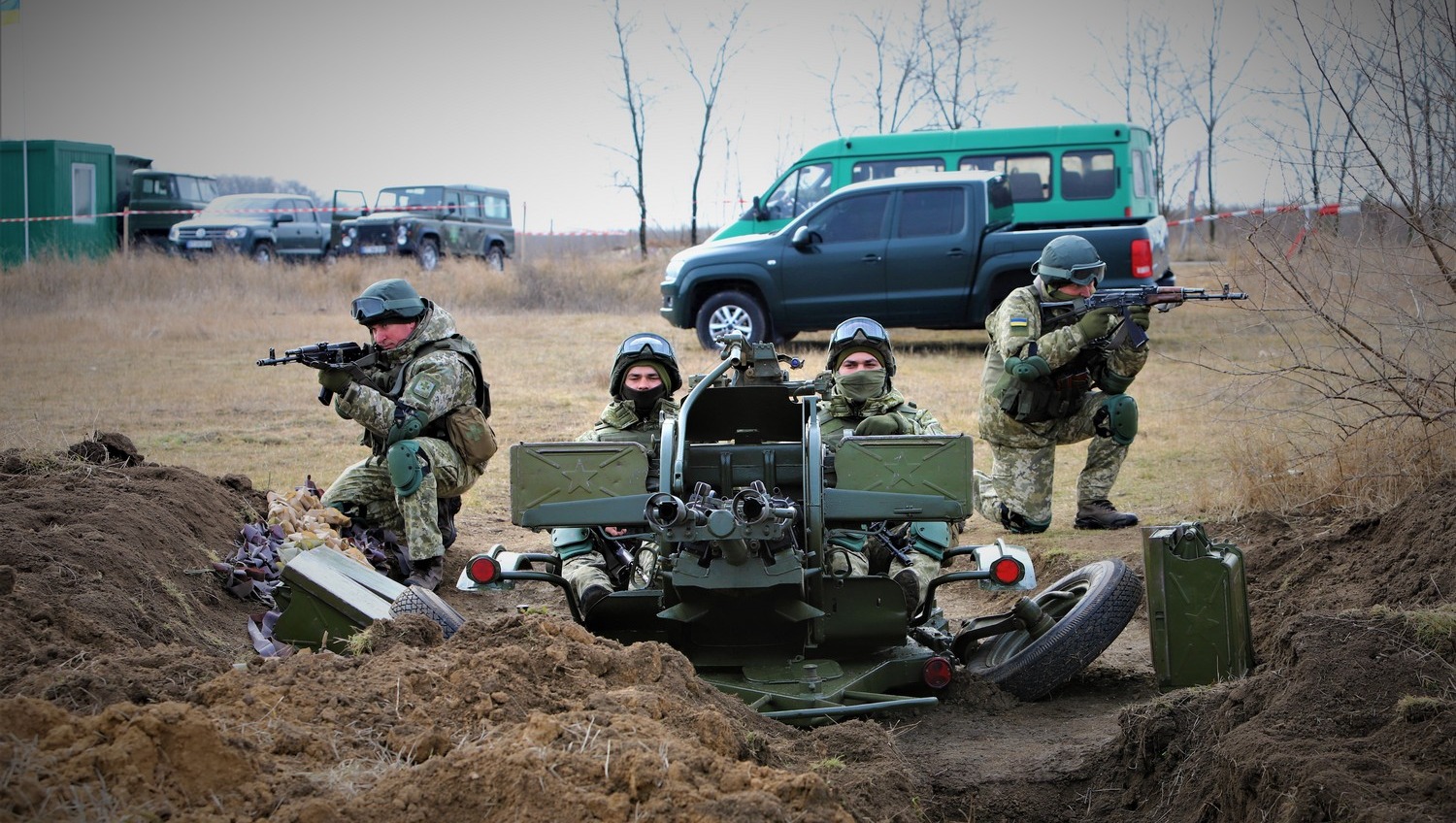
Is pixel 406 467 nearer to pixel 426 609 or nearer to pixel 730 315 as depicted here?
pixel 426 609

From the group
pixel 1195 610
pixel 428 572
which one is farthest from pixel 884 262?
pixel 1195 610

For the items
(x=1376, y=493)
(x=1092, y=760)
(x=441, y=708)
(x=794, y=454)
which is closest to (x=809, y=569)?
(x=794, y=454)

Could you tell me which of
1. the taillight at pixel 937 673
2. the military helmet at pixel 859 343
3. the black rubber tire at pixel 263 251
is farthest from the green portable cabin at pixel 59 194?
the taillight at pixel 937 673

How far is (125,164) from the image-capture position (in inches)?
1282

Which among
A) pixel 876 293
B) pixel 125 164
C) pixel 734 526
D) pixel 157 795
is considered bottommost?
pixel 157 795

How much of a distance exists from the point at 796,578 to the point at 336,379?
3495mm

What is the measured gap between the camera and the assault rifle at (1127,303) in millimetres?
9016

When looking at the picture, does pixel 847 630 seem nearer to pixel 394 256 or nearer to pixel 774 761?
pixel 774 761

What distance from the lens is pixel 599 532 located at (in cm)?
687

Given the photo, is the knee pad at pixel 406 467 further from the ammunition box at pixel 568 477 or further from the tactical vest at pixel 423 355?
the ammunition box at pixel 568 477

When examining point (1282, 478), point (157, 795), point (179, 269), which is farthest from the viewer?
point (179, 269)

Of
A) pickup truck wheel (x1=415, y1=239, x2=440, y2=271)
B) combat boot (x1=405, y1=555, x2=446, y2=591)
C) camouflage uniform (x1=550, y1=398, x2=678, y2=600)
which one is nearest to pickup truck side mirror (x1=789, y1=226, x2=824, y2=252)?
combat boot (x1=405, y1=555, x2=446, y2=591)

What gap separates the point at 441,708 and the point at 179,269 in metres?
21.8

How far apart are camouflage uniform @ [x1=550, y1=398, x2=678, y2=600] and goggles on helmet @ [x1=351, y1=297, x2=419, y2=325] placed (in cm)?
156
